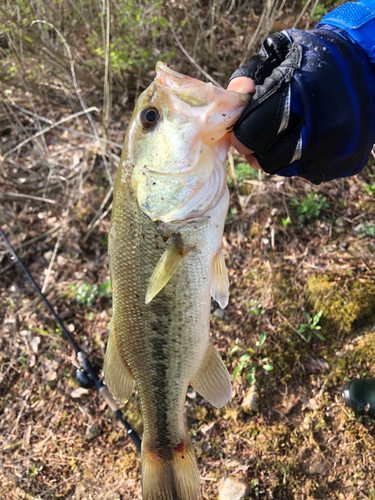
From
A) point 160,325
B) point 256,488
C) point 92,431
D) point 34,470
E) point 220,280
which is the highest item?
point 220,280

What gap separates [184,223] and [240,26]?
3.90m

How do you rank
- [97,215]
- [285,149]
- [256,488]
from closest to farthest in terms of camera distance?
[285,149], [256,488], [97,215]

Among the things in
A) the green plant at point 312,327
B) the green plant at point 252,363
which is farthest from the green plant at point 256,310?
the green plant at point 312,327

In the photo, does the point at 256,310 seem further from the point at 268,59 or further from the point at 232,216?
the point at 268,59

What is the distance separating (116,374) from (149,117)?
4.61ft

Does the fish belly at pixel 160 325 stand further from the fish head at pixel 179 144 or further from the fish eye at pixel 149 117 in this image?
the fish eye at pixel 149 117

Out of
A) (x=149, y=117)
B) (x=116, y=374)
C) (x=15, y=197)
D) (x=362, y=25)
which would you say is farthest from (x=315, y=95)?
(x=15, y=197)

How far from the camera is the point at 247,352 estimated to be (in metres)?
3.02

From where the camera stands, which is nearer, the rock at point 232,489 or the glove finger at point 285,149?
the glove finger at point 285,149

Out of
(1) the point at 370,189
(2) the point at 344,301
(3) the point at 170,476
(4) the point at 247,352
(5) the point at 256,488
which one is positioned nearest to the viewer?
(3) the point at 170,476

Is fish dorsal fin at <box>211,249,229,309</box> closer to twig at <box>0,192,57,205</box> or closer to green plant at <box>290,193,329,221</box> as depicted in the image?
green plant at <box>290,193,329,221</box>

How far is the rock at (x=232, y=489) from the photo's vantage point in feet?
8.46

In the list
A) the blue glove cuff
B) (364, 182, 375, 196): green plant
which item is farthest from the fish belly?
(364, 182, 375, 196): green plant

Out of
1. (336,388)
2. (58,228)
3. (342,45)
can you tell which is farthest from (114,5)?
(336,388)
